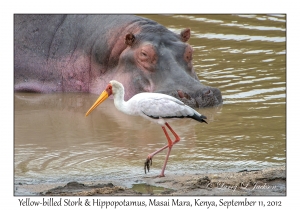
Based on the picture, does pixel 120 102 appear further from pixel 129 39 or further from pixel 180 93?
pixel 129 39

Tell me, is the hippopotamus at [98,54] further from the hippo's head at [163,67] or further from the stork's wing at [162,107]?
Answer: the stork's wing at [162,107]

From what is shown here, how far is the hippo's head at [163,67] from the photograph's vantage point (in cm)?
882

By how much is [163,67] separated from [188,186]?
11.2ft

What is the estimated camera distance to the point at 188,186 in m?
5.91

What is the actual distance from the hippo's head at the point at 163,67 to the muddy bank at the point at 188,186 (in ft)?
8.60

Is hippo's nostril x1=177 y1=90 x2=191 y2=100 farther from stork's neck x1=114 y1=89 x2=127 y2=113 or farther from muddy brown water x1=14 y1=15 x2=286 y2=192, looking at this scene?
stork's neck x1=114 y1=89 x2=127 y2=113

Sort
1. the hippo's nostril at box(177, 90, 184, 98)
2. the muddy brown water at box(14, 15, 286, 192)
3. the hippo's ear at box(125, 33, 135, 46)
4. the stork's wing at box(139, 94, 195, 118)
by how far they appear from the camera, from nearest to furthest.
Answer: the stork's wing at box(139, 94, 195, 118), the muddy brown water at box(14, 15, 286, 192), the hippo's nostril at box(177, 90, 184, 98), the hippo's ear at box(125, 33, 135, 46)

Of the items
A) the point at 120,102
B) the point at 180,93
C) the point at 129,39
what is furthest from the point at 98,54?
the point at 120,102

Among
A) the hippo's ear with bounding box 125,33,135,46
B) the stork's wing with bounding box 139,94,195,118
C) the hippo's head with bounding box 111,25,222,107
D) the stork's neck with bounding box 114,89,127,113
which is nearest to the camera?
the stork's wing with bounding box 139,94,195,118

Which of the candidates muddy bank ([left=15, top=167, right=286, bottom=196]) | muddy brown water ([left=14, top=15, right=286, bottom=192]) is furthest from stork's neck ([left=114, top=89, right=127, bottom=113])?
muddy bank ([left=15, top=167, right=286, bottom=196])

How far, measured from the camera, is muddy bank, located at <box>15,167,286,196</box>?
581 centimetres

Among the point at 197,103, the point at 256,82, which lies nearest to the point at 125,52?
the point at 197,103

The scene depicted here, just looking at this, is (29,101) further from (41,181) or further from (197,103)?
A: (41,181)
